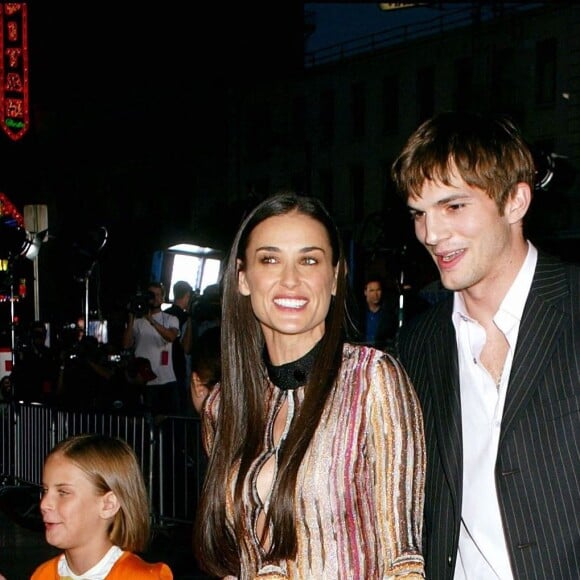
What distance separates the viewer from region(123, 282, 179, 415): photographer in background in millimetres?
13367

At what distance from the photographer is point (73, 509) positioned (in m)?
4.28

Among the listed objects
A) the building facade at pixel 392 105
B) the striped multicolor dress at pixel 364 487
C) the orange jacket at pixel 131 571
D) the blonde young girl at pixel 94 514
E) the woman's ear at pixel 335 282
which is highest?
the building facade at pixel 392 105

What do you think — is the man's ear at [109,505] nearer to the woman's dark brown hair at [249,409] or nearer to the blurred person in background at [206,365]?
the woman's dark brown hair at [249,409]

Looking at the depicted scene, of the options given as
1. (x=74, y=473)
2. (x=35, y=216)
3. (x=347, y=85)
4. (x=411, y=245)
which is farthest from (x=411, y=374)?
(x=347, y=85)

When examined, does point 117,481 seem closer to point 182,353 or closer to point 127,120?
point 182,353

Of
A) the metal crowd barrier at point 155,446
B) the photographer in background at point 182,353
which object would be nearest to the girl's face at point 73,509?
the metal crowd barrier at point 155,446

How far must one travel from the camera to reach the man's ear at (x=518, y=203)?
351 cm

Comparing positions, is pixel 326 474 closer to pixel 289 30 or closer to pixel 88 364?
pixel 88 364

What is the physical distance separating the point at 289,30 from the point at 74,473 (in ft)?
173

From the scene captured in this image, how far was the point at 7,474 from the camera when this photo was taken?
12578 millimetres

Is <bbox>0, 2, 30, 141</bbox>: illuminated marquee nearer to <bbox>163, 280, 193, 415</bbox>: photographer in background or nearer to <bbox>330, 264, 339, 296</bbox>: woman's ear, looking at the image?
<bbox>163, 280, 193, 415</bbox>: photographer in background

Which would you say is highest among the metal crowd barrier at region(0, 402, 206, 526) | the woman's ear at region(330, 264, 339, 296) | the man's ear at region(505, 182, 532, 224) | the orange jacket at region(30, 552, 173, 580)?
the man's ear at region(505, 182, 532, 224)

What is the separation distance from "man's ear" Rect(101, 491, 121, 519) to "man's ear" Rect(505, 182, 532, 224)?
1.95 m

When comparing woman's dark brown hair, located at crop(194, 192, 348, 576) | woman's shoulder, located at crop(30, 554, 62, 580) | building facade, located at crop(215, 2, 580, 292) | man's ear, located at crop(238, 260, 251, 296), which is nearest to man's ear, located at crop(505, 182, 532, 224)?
woman's dark brown hair, located at crop(194, 192, 348, 576)
